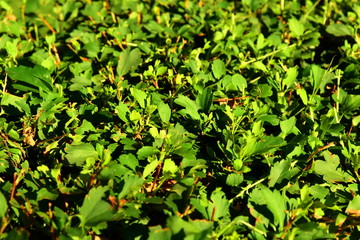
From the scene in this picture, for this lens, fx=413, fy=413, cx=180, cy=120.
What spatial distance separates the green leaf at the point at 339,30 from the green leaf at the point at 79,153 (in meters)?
1.61

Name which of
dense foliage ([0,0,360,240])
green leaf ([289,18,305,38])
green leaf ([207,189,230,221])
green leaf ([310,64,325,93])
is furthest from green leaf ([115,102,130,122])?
green leaf ([289,18,305,38])

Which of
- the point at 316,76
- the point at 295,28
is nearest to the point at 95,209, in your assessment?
the point at 316,76

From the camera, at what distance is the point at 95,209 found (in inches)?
51.2

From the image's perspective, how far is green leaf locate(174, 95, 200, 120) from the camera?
175 centimetres

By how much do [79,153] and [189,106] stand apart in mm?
506

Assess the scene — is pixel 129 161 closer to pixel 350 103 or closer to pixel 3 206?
pixel 3 206

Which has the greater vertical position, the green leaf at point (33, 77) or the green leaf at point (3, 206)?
the green leaf at point (33, 77)

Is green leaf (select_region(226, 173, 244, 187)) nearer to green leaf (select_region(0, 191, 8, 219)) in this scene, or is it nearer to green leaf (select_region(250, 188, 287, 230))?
green leaf (select_region(250, 188, 287, 230))

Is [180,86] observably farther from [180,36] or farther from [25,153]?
[25,153]

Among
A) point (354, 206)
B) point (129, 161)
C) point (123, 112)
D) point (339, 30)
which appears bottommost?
point (354, 206)

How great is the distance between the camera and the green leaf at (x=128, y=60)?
2.05 metres

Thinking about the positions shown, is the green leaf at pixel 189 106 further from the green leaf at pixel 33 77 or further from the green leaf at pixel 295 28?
the green leaf at pixel 295 28

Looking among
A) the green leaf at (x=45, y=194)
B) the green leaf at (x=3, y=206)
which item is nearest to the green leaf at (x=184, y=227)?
the green leaf at (x=45, y=194)

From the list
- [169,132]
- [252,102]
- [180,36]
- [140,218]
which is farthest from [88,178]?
[180,36]
